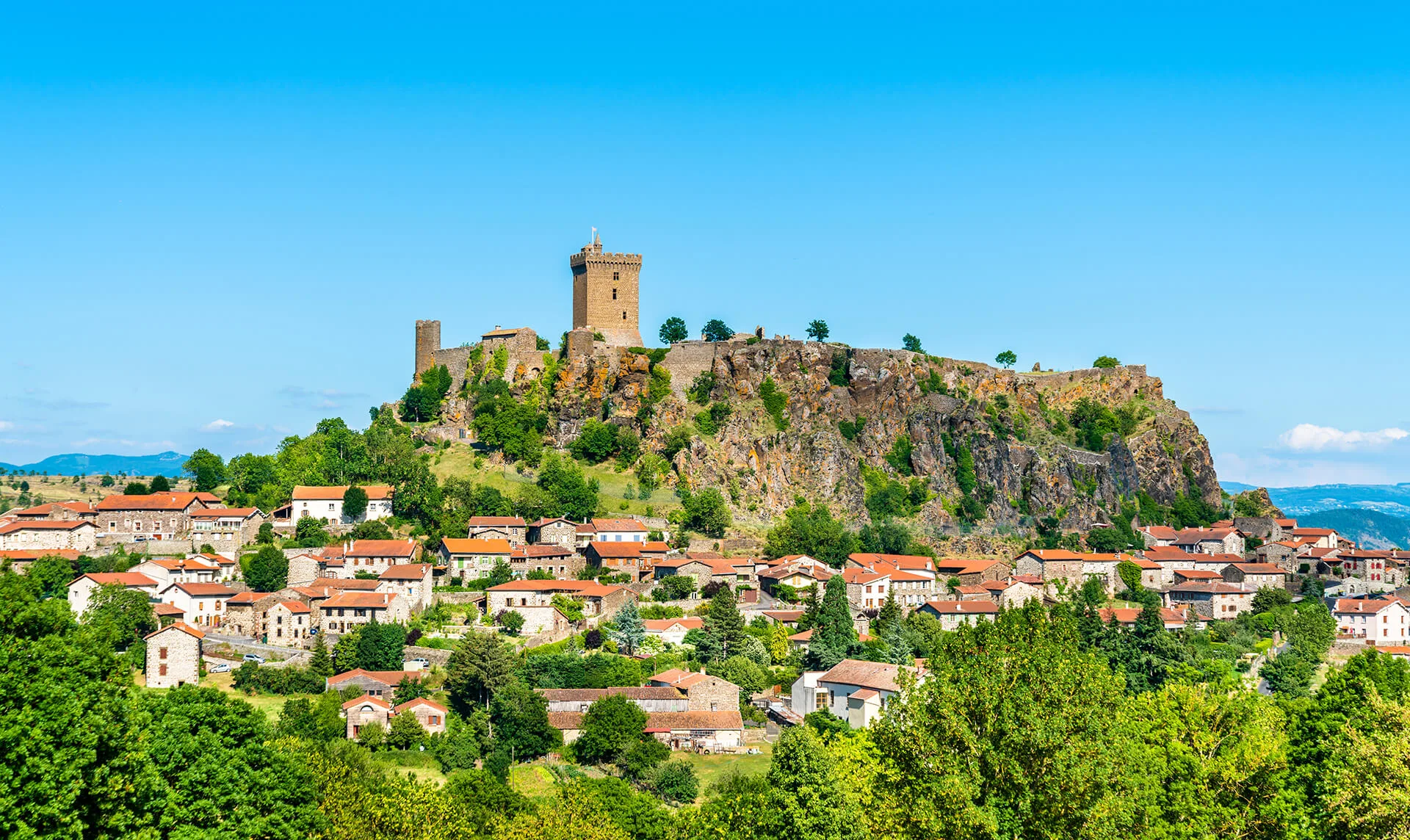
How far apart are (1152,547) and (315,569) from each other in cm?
5620

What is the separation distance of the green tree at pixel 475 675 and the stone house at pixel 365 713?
287 cm

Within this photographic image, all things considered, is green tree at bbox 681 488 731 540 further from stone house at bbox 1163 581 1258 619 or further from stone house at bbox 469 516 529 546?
stone house at bbox 1163 581 1258 619

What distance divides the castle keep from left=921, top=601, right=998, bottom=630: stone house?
3396 centimetres

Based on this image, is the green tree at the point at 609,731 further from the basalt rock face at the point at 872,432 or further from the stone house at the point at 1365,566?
the stone house at the point at 1365,566

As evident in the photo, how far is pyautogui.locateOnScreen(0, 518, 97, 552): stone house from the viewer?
234 ft

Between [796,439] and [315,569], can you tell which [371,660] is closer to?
[315,569]

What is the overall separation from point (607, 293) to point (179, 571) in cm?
4002

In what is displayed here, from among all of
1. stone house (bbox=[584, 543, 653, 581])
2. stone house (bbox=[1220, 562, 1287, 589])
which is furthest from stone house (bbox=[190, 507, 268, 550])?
stone house (bbox=[1220, 562, 1287, 589])

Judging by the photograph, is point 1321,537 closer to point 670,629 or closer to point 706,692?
point 670,629

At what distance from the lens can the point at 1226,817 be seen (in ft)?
90.8

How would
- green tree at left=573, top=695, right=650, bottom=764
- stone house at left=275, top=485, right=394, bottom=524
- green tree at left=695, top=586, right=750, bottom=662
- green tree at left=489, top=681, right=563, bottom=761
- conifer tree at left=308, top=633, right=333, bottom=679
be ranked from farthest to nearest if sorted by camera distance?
stone house at left=275, top=485, right=394, bottom=524
green tree at left=695, top=586, right=750, bottom=662
conifer tree at left=308, top=633, right=333, bottom=679
green tree at left=573, top=695, right=650, bottom=764
green tree at left=489, top=681, right=563, bottom=761

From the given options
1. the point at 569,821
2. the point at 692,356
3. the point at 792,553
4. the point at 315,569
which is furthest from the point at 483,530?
the point at 569,821

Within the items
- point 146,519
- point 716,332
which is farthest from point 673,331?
point 146,519

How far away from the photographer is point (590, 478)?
8800cm
